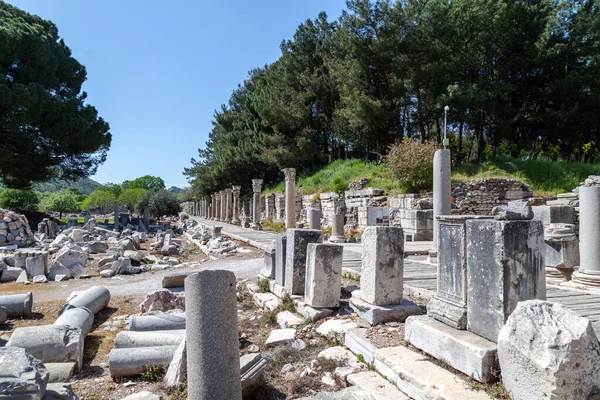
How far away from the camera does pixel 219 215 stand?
41.3 meters

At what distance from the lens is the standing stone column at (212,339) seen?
11.2 ft

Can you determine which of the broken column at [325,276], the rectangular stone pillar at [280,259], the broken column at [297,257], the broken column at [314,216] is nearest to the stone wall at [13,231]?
the broken column at [314,216]

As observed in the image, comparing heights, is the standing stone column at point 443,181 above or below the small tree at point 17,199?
below

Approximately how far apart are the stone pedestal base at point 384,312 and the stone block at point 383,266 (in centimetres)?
7

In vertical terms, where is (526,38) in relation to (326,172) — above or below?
above

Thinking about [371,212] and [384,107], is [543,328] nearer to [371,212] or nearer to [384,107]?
[371,212]

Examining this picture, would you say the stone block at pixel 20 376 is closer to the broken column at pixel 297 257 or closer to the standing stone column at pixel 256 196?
the broken column at pixel 297 257

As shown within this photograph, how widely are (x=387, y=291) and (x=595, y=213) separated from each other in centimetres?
420

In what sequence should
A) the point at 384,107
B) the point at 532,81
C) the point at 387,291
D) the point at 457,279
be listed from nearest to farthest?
1. the point at 457,279
2. the point at 387,291
3. the point at 384,107
4. the point at 532,81

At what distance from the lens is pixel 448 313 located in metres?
3.84

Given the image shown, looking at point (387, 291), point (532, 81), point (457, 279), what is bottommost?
point (387, 291)

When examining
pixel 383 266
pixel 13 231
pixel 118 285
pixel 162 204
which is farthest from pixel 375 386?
pixel 162 204

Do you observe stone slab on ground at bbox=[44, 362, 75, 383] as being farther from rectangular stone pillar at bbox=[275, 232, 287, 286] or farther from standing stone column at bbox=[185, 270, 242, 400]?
rectangular stone pillar at bbox=[275, 232, 287, 286]

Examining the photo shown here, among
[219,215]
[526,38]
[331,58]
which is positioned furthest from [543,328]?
[219,215]
